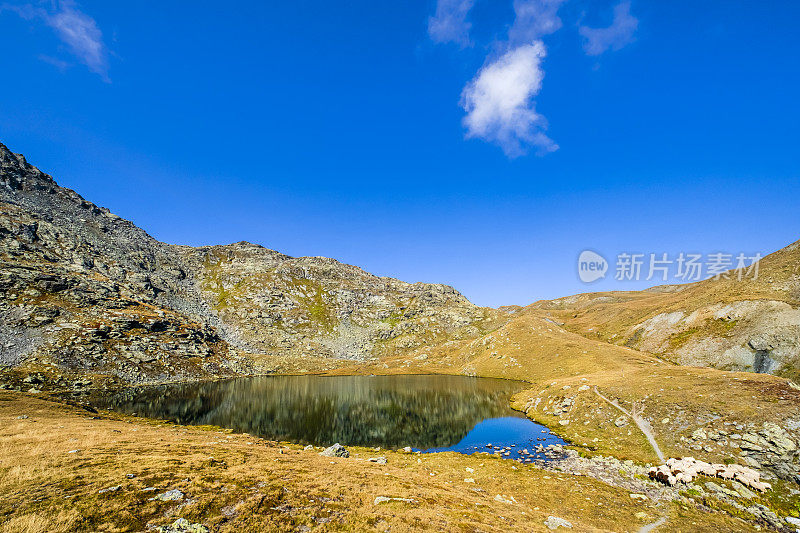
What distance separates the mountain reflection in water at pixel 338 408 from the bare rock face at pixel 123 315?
2344 cm

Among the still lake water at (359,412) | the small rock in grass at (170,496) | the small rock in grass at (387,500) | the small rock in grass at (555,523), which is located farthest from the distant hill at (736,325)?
the small rock in grass at (170,496)

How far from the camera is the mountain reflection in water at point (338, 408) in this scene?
4772 cm

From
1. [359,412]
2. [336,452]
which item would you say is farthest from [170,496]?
[359,412]

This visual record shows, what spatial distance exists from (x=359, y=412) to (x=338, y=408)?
231 inches

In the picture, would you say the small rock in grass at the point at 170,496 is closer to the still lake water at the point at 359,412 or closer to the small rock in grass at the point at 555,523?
the small rock in grass at the point at 555,523

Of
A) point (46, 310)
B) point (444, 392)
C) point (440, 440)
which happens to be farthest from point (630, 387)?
point (46, 310)

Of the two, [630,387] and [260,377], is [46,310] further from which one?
[630,387]

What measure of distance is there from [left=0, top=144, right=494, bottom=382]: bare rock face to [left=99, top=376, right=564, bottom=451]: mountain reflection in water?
923 inches

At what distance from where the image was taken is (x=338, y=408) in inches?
2601

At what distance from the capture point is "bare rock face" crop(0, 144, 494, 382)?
8800cm

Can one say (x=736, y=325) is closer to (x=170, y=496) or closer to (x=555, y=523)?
(x=555, y=523)

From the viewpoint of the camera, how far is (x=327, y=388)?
9425 centimetres

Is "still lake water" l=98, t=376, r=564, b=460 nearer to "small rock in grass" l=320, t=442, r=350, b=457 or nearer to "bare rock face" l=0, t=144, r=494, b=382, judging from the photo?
"small rock in grass" l=320, t=442, r=350, b=457

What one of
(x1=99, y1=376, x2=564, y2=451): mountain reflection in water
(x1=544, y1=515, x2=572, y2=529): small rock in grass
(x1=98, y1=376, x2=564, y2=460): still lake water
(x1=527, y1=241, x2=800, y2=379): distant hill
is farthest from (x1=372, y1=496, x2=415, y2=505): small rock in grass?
(x1=527, y1=241, x2=800, y2=379): distant hill
